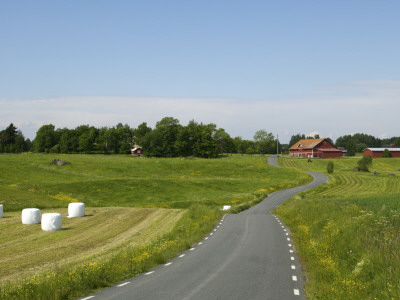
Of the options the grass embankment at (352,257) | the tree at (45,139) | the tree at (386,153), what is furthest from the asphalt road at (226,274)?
the tree at (45,139)

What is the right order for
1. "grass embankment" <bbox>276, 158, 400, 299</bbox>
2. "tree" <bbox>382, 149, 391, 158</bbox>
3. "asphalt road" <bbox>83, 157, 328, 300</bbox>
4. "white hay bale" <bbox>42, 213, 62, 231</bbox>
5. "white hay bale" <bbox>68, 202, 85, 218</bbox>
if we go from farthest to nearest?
1. "tree" <bbox>382, 149, 391, 158</bbox>
2. "white hay bale" <bbox>68, 202, 85, 218</bbox>
3. "white hay bale" <bbox>42, 213, 62, 231</bbox>
4. "asphalt road" <bbox>83, 157, 328, 300</bbox>
5. "grass embankment" <bbox>276, 158, 400, 299</bbox>

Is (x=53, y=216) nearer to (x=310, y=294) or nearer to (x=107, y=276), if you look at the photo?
(x=107, y=276)

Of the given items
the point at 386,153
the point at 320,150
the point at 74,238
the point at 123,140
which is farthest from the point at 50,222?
the point at 123,140

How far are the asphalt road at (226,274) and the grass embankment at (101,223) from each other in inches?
43.8

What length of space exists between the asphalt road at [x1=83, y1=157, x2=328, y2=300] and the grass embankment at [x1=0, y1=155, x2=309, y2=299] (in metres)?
1.11

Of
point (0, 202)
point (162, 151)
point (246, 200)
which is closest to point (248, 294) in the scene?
point (0, 202)

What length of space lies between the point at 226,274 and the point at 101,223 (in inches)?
837

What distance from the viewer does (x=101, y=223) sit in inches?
1378

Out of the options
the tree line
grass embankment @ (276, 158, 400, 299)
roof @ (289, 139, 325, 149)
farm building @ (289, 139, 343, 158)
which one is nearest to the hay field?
grass embankment @ (276, 158, 400, 299)

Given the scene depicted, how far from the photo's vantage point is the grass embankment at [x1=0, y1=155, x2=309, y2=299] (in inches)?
614

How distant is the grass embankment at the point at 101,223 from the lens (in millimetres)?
15586

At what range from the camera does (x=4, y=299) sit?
1200 centimetres

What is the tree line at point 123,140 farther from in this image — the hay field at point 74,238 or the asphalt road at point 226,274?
the asphalt road at point 226,274

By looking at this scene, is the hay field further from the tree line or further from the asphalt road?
the tree line
